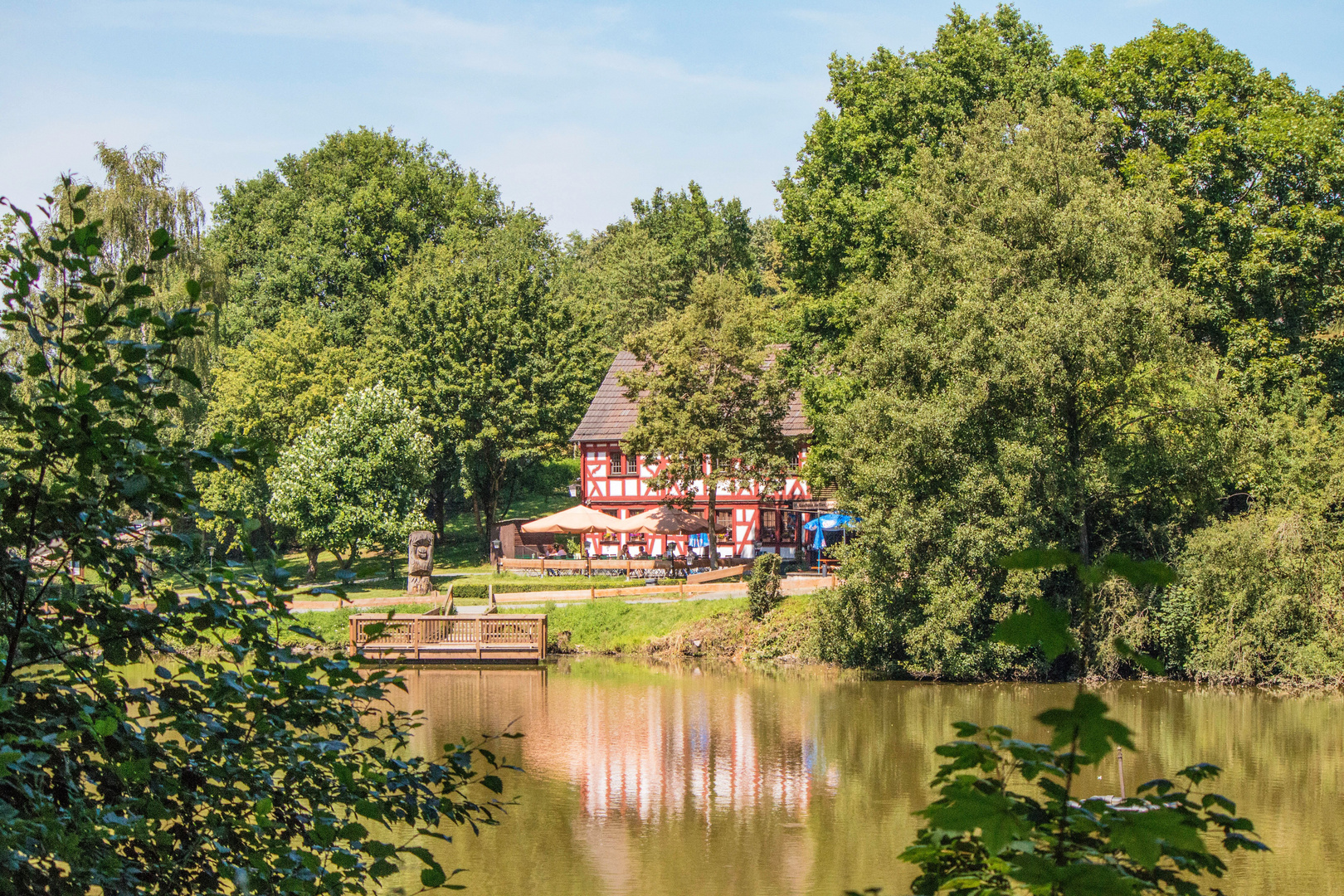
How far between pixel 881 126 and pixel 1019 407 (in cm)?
1066

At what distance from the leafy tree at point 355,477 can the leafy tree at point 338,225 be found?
31.2ft

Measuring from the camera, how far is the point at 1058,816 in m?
2.86

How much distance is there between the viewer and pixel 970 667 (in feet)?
78.2

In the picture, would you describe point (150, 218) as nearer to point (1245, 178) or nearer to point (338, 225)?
point (338, 225)

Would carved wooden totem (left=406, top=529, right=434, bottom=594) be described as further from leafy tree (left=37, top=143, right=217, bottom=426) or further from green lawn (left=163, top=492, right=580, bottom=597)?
leafy tree (left=37, top=143, right=217, bottom=426)

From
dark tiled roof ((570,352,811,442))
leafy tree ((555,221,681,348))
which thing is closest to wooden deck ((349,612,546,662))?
dark tiled roof ((570,352,811,442))

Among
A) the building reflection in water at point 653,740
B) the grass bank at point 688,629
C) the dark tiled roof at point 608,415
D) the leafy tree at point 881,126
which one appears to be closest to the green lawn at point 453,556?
the grass bank at point 688,629

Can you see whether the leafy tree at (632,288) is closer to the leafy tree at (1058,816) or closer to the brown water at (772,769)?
the brown water at (772,769)

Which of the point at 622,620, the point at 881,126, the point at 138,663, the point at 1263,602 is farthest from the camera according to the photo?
the point at 881,126

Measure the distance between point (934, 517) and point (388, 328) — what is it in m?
25.9

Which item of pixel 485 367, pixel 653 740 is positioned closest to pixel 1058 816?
pixel 653 740

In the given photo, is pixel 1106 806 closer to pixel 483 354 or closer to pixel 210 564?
pixel 210 564

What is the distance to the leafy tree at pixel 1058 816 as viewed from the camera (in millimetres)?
2232

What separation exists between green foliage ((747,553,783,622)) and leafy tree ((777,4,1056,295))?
7.79 m
